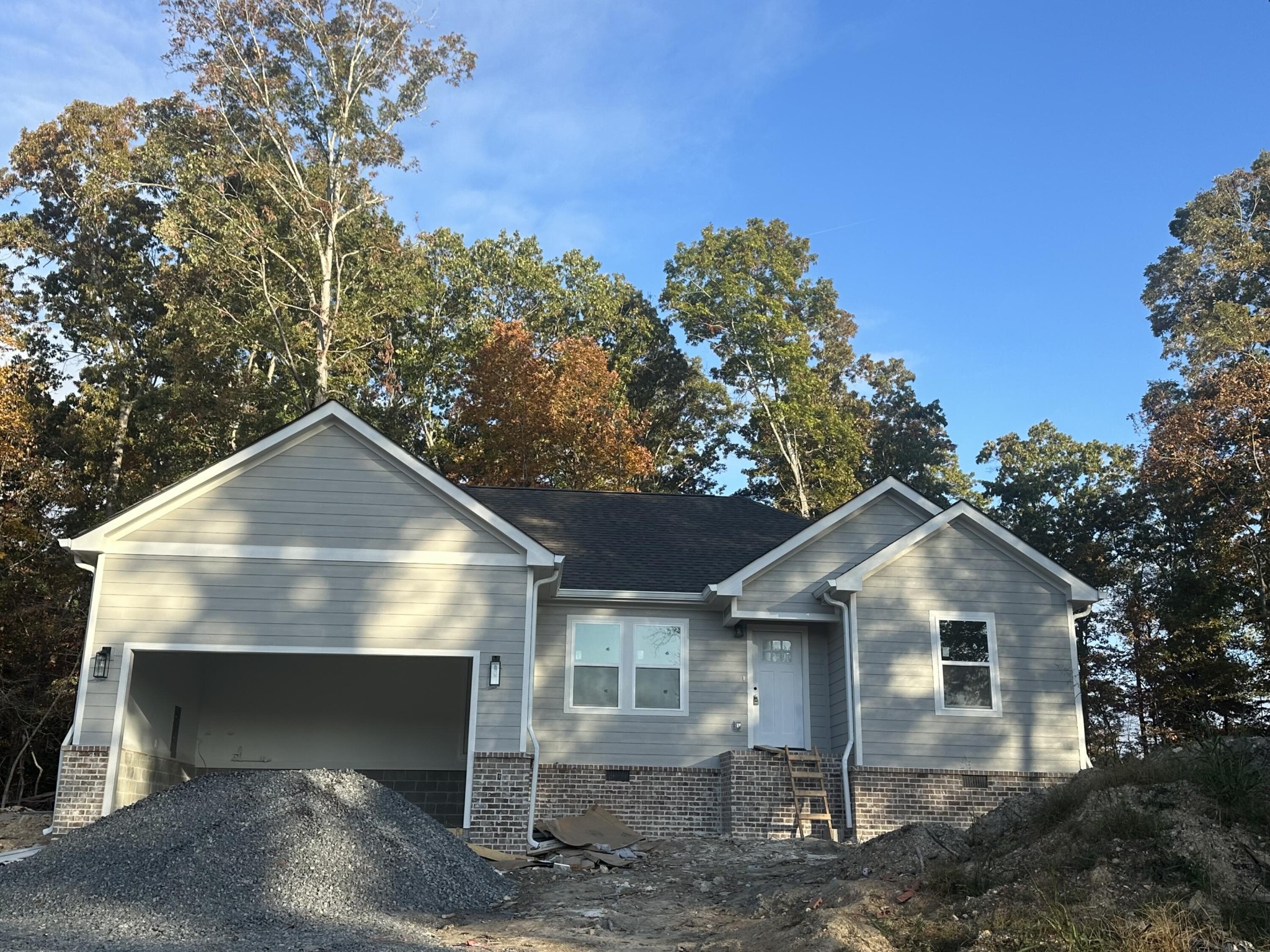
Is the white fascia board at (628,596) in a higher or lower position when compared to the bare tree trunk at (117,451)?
lower

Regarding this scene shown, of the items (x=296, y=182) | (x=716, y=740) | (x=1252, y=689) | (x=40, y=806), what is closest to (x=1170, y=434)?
(x=1252, y=689)

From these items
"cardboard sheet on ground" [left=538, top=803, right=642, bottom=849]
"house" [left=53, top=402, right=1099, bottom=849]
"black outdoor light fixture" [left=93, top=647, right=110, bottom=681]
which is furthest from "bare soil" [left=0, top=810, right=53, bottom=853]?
"cardboard sheet on ground" [left=538, top=803, right=642, bottom=849]

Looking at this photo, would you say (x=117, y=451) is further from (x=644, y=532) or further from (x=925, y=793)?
(x=925, y=793)

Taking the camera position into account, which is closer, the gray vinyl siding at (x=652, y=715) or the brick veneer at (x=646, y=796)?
the brick veneer at (x=646, y=796)

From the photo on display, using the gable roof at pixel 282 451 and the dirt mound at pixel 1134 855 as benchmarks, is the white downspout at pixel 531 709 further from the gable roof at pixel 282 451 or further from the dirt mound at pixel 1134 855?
the dirt mound at pixel 1134 855

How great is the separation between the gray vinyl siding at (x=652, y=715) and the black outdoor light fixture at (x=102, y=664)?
17.6 feet

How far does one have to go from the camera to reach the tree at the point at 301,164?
26172 mm

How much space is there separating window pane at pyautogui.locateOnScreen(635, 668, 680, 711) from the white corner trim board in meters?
2.68

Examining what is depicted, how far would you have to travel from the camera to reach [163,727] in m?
14.5

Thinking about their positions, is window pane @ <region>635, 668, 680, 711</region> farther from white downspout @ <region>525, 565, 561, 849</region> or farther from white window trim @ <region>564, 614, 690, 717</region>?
white downspout @ <region>525, 565, 561, 849</region>

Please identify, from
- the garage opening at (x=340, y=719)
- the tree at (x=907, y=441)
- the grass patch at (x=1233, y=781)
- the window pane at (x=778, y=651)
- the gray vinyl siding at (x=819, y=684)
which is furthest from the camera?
the tree at (x=907, y=441)

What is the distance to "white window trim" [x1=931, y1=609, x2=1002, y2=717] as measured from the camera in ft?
45.6

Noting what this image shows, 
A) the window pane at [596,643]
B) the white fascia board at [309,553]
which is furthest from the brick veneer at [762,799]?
the white fascia board at [309,553]

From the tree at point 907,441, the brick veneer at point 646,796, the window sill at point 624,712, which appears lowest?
the brick veneer at point 646,796
